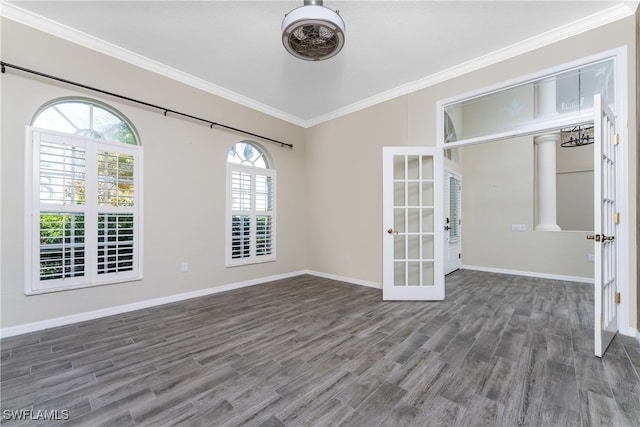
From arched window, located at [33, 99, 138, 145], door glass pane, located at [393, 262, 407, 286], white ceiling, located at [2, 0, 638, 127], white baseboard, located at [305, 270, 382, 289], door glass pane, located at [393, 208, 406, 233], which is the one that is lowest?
white baseboard, located at [305, 270, 382, 289]

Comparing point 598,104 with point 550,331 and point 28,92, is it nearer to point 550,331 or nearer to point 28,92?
point 550,331

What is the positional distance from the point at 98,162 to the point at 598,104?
4.75 metres

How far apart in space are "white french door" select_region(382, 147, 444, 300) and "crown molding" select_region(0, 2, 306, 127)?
256 centimetres

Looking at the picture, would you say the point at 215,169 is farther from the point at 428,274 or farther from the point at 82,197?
the point at 428,274

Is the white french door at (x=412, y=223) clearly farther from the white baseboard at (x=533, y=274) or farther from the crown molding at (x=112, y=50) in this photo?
the white baseboard at (x=533, y=274)

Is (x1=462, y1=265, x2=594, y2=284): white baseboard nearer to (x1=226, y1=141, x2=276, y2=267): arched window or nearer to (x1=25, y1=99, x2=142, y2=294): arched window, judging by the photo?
(x1=226, y1=141, x2=276, y2=267): arched window

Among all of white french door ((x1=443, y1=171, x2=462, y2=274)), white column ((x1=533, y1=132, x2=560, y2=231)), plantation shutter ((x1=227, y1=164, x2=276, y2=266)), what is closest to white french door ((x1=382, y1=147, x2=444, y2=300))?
white french door ((x1=443, y1=171, x2=462, y2=274))

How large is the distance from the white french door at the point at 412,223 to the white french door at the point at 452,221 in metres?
1.71

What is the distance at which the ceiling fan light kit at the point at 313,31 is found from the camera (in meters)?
2.00

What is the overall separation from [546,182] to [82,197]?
7412mm

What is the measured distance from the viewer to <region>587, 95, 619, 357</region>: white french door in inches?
81.0

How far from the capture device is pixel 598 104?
207 centimetres

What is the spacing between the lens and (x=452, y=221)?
18.3 ft

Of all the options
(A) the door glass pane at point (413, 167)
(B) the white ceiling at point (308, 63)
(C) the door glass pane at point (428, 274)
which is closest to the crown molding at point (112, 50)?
(B) the white ceiling at point (308, 63)
